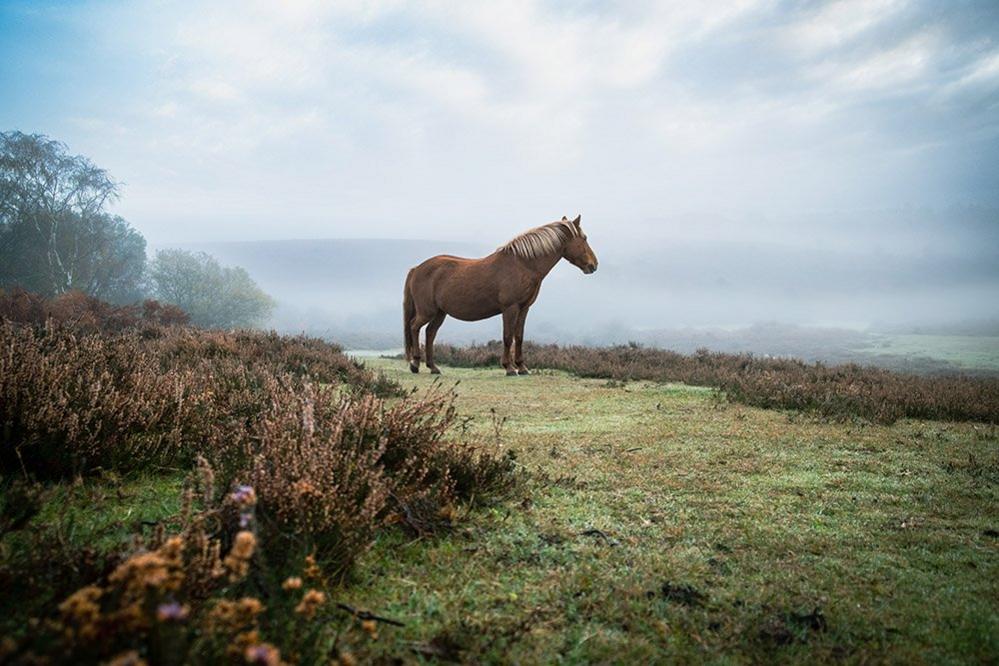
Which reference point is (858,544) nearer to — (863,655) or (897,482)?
(863,655)

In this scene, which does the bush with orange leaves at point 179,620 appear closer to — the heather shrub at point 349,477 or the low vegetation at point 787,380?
the heather shrub at point 349,477

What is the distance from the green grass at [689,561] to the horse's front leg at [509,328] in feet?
21.2

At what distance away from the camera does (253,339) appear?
1134 centimetres

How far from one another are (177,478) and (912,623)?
3.44 metres

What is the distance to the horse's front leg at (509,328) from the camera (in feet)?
35.9

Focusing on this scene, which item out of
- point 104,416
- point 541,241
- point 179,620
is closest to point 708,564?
point 179,620

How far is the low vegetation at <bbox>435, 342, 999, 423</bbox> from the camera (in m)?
7.24

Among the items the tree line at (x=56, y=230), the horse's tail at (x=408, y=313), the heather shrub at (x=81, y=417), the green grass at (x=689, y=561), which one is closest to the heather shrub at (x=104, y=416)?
the heather shrub at (x=81, y=417)

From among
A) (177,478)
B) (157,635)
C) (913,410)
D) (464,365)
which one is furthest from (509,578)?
(464,365)

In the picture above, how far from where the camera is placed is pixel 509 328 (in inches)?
437

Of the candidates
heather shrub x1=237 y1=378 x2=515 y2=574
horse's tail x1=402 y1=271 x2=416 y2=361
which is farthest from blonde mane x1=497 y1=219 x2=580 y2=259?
heather shrub x1=237 y1=378 x2=515 y2=574

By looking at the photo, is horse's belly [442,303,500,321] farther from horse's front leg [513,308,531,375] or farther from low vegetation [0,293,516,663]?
low vegetation [0,293,516,663]

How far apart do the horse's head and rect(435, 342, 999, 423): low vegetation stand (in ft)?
7.98

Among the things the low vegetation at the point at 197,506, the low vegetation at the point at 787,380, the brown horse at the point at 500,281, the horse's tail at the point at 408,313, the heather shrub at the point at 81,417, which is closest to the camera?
the low vegetation at the point at 197,506
